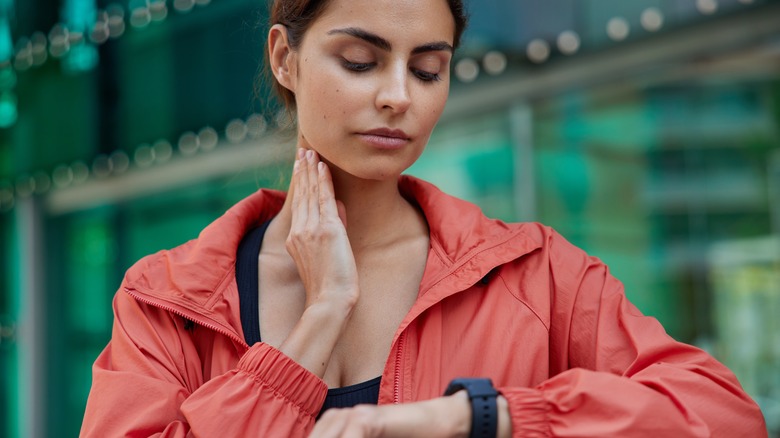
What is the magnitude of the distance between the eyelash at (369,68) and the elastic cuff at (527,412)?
666 millimetres

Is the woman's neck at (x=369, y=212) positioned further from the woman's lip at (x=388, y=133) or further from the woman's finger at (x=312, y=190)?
the woman's lip at (x=388, y=133)

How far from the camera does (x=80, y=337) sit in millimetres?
9523

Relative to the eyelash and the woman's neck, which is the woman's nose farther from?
the woman's neck

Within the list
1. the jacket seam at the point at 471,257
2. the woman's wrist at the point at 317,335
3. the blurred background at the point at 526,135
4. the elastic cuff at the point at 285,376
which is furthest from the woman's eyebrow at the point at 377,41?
the blurred background at the point at 526,135

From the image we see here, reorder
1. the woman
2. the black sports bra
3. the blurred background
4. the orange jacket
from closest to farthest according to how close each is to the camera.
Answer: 1. the orange jacket
2. the woman
3. the black sports bra
4. the blurred background

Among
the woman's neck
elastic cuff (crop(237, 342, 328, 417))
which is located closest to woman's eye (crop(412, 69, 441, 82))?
the woman's neck

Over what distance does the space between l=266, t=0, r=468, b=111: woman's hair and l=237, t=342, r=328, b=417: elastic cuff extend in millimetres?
680

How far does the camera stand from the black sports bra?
184 cm

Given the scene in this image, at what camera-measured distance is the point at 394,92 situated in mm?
1868

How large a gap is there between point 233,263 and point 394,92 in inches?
20.0

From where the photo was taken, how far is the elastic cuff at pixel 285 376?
1.74 metres

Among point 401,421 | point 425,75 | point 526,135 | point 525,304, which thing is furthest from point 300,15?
point 526,135

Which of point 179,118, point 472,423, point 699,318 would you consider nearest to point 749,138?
point 699,318

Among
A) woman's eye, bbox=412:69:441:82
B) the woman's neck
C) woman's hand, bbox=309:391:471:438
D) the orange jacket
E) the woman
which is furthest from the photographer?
the woman's neck
